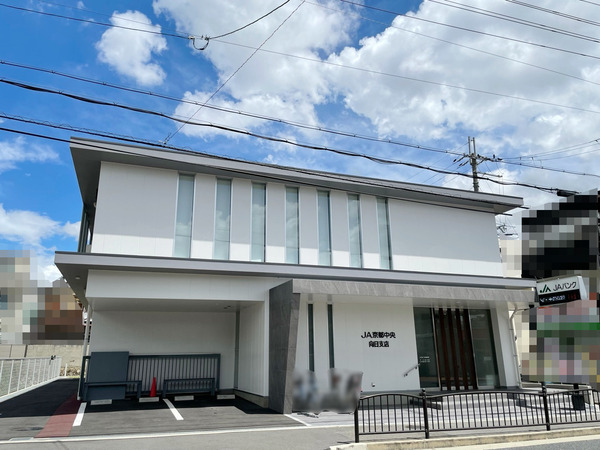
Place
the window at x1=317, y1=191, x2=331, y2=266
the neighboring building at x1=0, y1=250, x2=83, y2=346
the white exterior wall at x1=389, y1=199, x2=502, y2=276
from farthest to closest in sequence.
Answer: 1. the neighboring building at x1=0, y1=250, x2=83, y2=346
2. the white exterior wall at x1=389, y1=199, x2=502, y2=276
3. the window at x1=317, y1=191, x2=331, y2=266

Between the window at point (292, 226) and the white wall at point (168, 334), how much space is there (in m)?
3.90

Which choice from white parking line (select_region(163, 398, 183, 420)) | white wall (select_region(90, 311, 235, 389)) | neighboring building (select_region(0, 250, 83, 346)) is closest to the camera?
white parking line (select_region(163, 398, 183, 420))

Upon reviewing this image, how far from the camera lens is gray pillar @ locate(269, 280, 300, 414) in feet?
38.8

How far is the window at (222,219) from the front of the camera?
14756 mm

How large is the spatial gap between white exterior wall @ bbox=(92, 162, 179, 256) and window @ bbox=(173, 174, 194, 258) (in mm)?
196

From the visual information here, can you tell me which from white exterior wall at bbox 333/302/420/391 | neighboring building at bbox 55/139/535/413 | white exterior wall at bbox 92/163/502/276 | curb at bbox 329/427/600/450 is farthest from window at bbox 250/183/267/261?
curb at bbox 329/427/600/450

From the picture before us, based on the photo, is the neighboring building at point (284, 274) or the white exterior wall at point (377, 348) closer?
the neighboring building at point (284, 274)

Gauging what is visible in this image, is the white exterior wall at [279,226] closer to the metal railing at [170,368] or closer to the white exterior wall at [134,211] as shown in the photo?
the white exterior wall at [134,211]

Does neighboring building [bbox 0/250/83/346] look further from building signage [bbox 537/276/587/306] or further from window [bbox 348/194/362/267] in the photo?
building signage [bbox 537/276/587/306]

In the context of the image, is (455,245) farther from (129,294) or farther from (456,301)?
(129,294)

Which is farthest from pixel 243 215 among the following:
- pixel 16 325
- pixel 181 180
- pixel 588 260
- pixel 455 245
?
pixel 16 325

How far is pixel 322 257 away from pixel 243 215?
337 cm

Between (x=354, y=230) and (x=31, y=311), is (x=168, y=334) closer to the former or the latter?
(x=354, y=230)

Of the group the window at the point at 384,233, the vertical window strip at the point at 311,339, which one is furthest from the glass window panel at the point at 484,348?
the vertical window strip at the point at 311,339
